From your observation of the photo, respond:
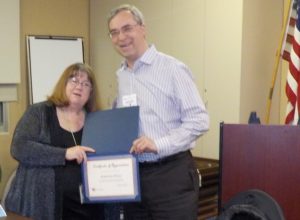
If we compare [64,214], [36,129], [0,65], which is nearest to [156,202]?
[64,214]

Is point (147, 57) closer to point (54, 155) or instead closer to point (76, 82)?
point (76, 82)

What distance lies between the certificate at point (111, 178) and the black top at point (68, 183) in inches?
5.8

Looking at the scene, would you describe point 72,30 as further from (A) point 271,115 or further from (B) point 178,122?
(B) point 178,122

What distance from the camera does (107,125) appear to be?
198 cm

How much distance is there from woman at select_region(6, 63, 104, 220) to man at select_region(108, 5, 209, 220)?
1.03 ft

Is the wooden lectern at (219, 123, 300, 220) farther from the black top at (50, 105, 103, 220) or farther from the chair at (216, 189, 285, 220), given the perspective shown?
the black top at (50, 105, 103, 220)

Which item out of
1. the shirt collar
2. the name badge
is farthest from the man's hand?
the shirt collar

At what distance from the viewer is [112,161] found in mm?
1886

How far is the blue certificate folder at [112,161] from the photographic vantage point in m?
1.85

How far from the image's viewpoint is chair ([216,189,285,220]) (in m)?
1.39

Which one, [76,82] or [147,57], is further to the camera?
[76,82]

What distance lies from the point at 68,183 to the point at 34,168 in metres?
0.19

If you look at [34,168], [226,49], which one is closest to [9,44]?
[226,49]

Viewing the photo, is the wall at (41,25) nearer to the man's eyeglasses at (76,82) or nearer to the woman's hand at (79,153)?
the man's eyeglasses at (76,82)
